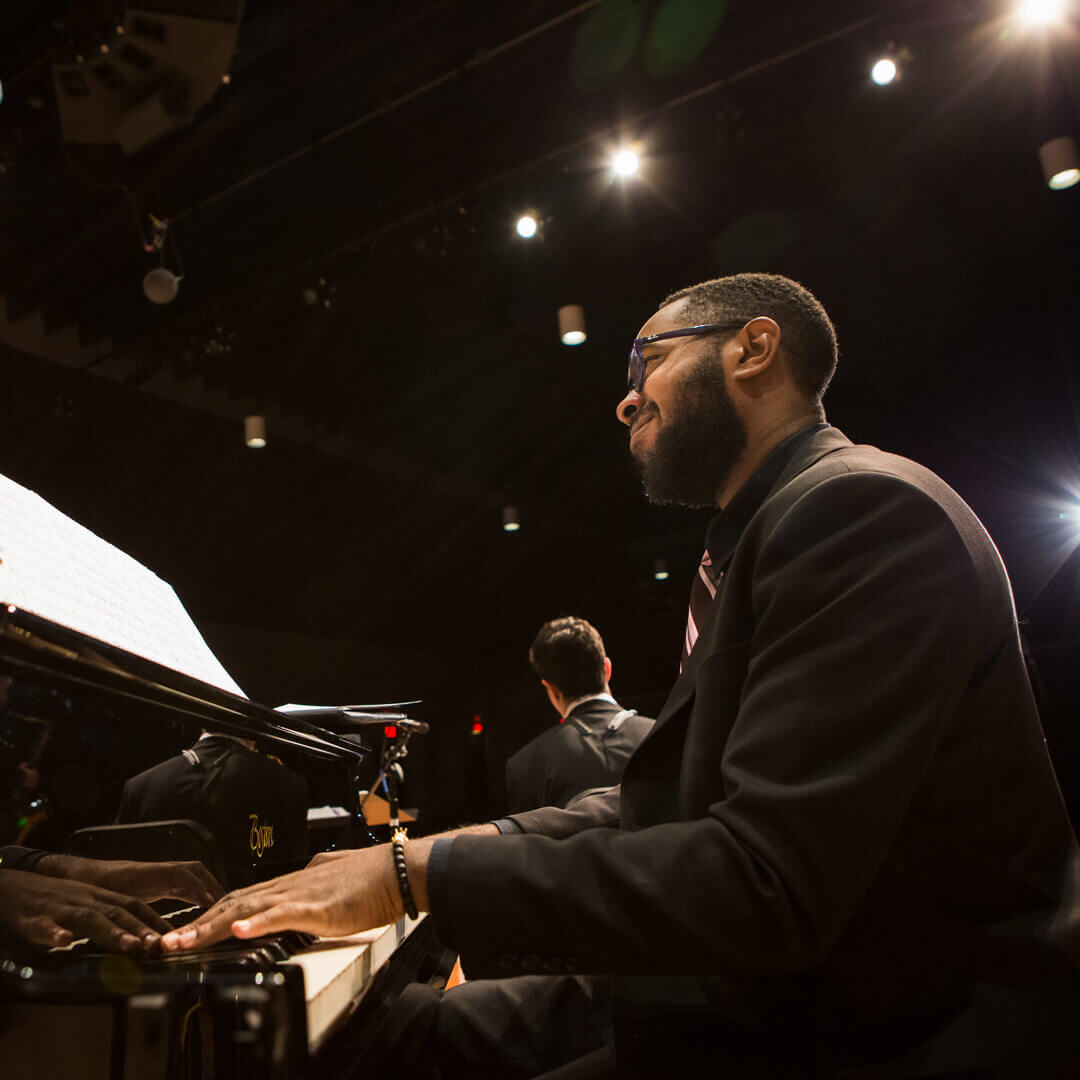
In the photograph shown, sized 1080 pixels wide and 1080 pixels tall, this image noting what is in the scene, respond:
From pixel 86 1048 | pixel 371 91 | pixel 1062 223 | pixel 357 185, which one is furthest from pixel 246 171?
pixel 1062 223

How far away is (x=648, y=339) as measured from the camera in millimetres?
1466

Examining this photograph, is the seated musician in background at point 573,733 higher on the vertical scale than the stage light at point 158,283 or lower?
lower

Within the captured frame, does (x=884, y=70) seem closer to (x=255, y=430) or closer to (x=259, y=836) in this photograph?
(x=259, y=836)

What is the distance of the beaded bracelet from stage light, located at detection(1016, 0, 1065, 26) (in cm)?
461

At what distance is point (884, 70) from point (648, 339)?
3559 mm

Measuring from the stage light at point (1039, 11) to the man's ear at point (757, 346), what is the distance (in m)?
3.57

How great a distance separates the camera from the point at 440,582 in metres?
10.4

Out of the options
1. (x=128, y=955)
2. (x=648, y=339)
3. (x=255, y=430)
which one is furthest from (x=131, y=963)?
(x=255, y=430)

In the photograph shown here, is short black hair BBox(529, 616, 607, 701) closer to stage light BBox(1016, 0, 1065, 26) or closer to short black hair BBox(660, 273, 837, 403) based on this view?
short black hair BBox(660, 273, 837, 403)

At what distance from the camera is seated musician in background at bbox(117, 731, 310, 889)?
1.30 m

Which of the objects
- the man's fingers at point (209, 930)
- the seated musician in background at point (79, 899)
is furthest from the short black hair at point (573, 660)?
the man's fingers at point (209, 930)

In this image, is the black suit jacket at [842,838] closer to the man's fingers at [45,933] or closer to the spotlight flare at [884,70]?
the man's fingers at [45,933]

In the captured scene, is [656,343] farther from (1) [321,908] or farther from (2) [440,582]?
(2) [440,582]

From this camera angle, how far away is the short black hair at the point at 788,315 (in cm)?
136
